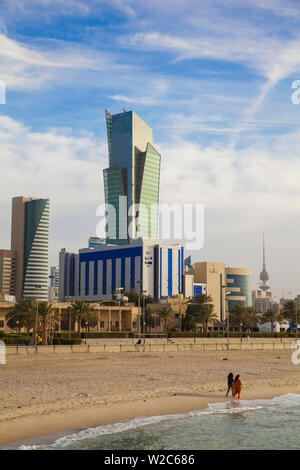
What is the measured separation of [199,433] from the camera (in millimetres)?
20062

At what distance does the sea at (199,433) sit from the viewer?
17.9 meters

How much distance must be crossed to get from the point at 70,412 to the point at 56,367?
19.0m

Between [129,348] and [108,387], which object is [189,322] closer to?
Result: [129,348]

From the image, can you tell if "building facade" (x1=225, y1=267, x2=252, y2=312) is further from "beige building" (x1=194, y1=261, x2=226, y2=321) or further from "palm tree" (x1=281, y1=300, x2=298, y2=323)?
"palm tree" (x1=281, y1=300, x2=298, y2=323)

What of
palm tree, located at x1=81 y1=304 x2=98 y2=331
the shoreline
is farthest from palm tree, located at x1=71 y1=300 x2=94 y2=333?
the shoreline

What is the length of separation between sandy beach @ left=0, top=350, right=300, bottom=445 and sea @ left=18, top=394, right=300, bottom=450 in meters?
1.14

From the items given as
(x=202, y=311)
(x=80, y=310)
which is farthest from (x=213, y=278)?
(x=80, y=310)

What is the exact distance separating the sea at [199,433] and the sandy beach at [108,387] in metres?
1.14

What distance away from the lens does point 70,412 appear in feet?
72.6

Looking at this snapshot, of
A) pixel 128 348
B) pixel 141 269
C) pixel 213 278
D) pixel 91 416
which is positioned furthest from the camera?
pixel 213 278

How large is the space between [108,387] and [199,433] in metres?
10.7

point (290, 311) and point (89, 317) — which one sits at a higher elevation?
point (290, 311)

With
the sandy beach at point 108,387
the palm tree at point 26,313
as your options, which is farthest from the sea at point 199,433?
the palm tree at point 26,313
